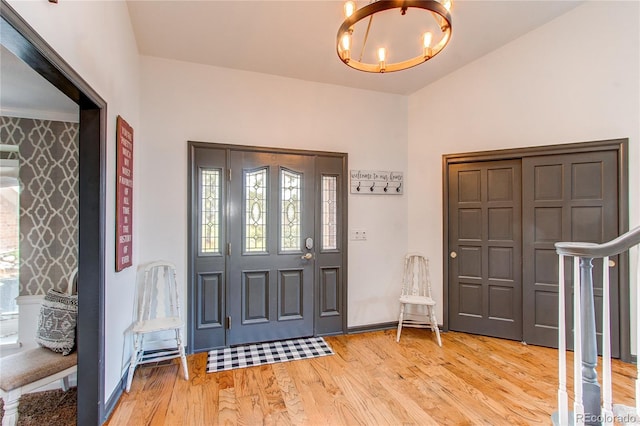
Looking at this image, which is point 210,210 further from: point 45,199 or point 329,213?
point 45,199

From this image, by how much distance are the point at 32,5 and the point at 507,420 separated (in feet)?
11.2

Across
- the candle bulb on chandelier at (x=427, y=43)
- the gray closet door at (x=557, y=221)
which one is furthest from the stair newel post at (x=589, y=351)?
the gray closet door at (x=557, y=221)

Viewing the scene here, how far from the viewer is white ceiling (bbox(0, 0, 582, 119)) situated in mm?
2400

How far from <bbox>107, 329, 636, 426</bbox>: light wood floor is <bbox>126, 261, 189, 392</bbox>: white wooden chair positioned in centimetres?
16

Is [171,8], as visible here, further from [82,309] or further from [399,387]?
[399,387]

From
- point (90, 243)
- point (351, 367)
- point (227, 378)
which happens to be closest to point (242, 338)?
point (227, 378)

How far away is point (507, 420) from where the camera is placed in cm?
201

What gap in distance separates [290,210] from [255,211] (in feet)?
1.29

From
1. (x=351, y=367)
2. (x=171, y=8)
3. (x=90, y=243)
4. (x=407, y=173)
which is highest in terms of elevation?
(x=171, y=8)

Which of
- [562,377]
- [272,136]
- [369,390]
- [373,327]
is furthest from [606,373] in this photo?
[272,136]

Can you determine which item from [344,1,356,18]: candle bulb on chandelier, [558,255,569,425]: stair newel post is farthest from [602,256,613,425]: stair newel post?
[344,1,356,18]: candle bulb on chandelier

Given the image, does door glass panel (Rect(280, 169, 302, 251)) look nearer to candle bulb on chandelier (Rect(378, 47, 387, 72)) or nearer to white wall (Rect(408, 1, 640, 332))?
white wall (Rect(408, 1, 640, 332))

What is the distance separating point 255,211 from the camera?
3.24m

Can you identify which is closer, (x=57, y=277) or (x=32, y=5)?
(x=32, y=5)
